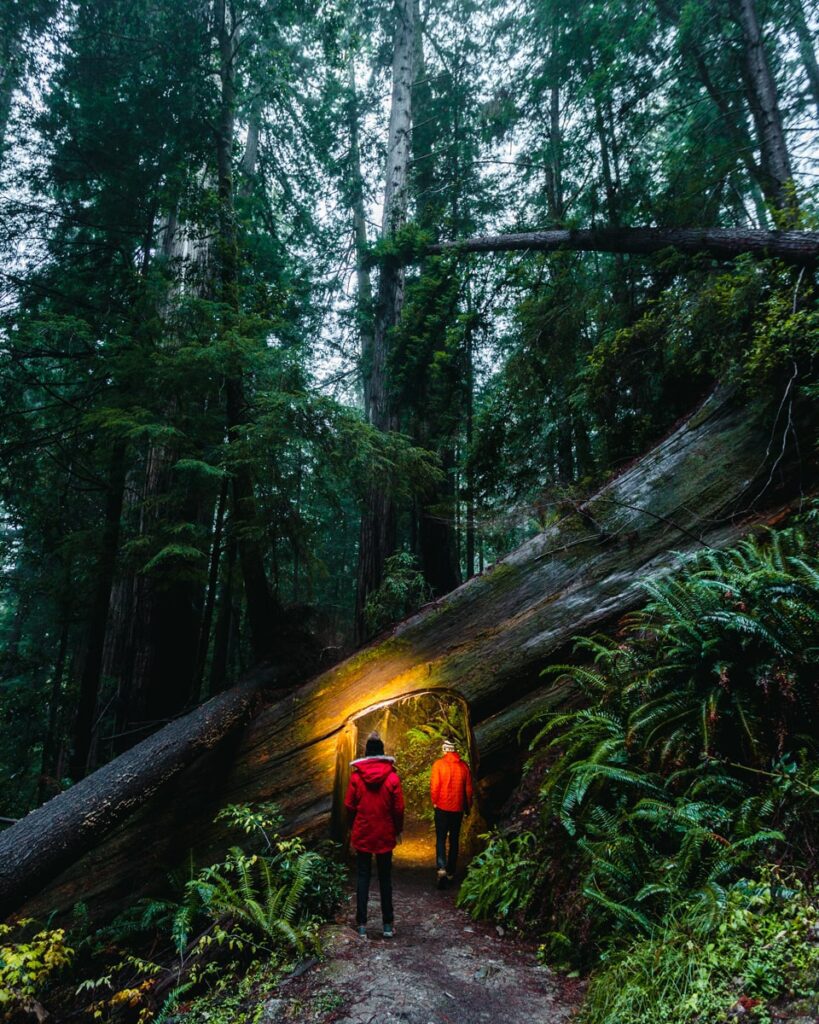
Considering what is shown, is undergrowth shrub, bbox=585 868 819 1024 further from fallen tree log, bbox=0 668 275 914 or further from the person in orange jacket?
fallen tree log, bbox=0 668 275 914

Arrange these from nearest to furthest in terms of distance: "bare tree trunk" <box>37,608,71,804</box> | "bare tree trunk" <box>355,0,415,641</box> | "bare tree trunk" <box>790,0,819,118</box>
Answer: "bare tree trunk" <box>790,0,819,118</box> → "bare tree trunk" <box>37,608,71,804</box> → "bare tree trunk" <box>355,0,415,641</box>

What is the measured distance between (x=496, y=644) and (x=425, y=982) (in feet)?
13.2

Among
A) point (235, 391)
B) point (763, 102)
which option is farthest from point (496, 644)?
point (763, 102)

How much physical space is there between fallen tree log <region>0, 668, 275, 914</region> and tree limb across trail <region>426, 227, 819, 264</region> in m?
9.59

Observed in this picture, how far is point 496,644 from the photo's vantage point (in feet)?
24.3

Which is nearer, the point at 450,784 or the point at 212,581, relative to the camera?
the point at 450,784

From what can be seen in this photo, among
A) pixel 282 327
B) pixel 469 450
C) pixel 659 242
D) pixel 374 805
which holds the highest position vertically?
pixel 659 242

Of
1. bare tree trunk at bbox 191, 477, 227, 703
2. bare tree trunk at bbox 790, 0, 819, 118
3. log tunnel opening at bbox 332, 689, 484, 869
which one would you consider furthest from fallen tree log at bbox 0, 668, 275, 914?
bare tree trunk at bbox 790, 0, 819, 118

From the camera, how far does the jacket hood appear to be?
5.04m

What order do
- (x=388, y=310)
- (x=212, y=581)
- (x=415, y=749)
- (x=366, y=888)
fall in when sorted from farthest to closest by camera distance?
(x=415, y=749)
(x=388, y=310)
(x=212, y=581)
(x=366, y=888)

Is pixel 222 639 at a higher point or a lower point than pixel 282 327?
lower

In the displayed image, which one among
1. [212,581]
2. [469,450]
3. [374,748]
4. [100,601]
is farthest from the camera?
[469,450]

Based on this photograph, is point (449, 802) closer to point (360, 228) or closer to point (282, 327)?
point (282, 327)

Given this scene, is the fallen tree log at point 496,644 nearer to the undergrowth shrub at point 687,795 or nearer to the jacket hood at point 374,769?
the undergrowth shrub at point 687,795
